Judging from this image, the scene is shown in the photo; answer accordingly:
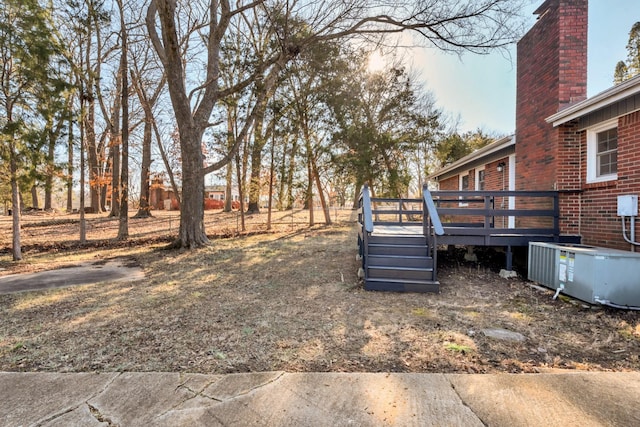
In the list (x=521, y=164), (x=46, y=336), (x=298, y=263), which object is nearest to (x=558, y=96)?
(x=521, y=164)

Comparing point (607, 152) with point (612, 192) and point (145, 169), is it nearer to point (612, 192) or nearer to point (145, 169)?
point (612, 192)

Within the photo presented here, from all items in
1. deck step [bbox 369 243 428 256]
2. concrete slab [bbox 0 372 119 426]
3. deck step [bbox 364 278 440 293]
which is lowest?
concrete slab [bbox 0 372 119 426]

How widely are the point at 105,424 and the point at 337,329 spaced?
7.14ft

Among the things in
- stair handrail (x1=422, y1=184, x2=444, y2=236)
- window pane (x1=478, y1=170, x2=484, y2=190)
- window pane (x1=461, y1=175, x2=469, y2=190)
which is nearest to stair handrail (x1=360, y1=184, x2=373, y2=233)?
stair handrail (x1=422, y1=184, x2=444, y2=236)

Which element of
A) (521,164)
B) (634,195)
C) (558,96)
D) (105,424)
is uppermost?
(558,96)

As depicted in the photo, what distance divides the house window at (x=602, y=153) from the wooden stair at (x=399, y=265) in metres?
3.16

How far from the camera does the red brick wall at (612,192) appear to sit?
4871 millimetres

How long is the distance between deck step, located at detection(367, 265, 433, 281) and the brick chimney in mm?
3221

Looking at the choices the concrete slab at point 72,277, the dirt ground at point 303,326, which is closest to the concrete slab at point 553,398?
the dirt ground at point 303,326

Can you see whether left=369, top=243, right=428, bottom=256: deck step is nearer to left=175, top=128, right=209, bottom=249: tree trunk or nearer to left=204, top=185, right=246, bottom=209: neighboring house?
left=175, top=128, right=209, bottom=249: tree trunk

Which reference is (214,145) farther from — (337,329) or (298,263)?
(337,329)

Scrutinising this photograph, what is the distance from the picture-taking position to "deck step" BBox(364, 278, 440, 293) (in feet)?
16.4

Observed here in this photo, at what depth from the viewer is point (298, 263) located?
23.8 feet

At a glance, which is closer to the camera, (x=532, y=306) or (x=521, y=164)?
(x=532, y=306)
